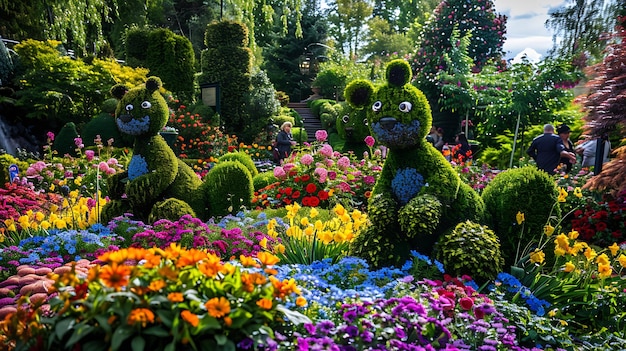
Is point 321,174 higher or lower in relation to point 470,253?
higher

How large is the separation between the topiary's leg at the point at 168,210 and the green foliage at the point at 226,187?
0.42 meters

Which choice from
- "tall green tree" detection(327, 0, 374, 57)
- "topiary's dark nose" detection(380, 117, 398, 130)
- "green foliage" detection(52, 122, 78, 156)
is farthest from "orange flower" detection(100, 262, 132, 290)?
"tall green tree" detection(327, 0, 374, 57)

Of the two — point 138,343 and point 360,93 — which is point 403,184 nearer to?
point 360,93

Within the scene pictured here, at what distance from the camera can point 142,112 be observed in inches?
181

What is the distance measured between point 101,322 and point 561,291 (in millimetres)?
2784

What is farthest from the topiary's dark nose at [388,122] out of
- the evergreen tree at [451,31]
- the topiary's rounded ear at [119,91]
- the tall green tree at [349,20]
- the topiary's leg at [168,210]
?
the tall green tree at [349,20]

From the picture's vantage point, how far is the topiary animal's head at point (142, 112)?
4578mm

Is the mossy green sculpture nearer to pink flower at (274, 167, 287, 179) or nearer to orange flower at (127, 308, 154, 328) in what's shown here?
pink flower at (274, 167, 287, 179)

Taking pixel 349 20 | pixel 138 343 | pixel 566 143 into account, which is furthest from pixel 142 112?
pixel 349 20

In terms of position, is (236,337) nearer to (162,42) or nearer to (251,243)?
(251,243)

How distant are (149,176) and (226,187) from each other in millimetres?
739

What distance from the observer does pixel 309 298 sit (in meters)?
2.34

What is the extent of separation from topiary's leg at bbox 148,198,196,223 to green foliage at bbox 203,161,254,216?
1.36 ft

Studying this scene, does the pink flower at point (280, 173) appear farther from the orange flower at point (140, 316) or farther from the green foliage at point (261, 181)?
the orange flower at point (140, 316)
